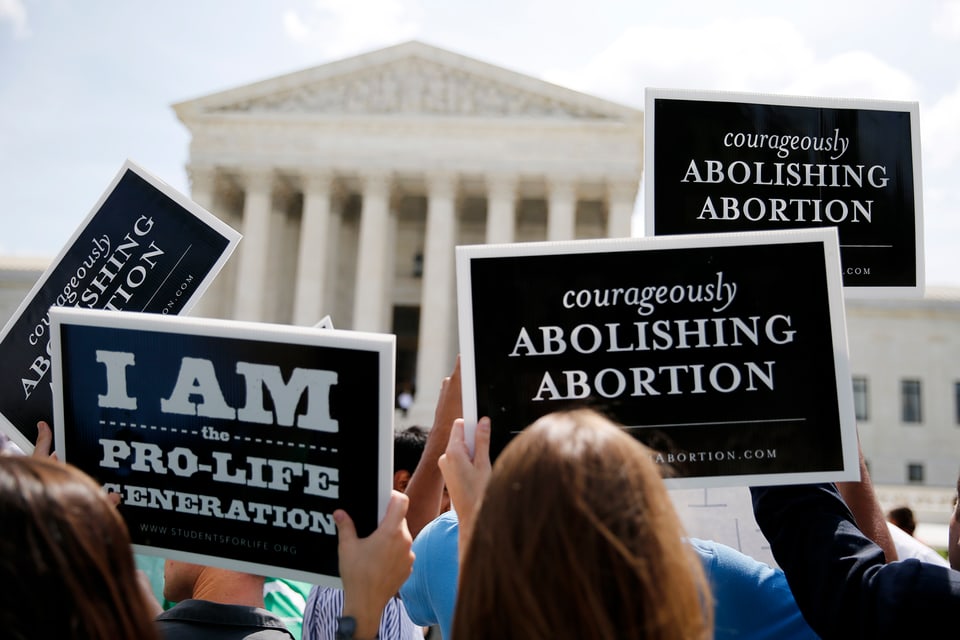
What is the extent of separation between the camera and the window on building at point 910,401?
4778cm

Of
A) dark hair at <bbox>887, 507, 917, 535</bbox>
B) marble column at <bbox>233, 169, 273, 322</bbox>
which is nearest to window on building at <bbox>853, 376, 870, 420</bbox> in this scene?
marble column at <bbox>233, 169, 273, 322</bbox>

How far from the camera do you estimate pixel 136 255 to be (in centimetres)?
420

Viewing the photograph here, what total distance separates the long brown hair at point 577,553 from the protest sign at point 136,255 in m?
2.78

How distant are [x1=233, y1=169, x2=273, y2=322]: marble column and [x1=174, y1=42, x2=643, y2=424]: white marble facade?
0.21ft

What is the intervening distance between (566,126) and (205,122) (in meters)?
17.0

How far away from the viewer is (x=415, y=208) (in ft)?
148

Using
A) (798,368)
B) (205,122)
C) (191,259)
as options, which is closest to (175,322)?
(191,259)

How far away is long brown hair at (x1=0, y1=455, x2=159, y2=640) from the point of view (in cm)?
170

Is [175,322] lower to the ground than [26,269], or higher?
lower

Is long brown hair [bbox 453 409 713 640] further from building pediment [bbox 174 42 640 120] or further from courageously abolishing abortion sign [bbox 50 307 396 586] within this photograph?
building pediment [bbox 174 42 640 120]

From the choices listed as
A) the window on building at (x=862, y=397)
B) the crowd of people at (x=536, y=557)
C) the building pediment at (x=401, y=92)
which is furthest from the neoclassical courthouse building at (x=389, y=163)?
the crowd of people at (x=536, y=557)

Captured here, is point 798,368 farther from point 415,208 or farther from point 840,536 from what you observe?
point 415,208

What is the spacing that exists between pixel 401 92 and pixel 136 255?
37604 millimetres

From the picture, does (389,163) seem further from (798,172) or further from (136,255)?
(798,172)
